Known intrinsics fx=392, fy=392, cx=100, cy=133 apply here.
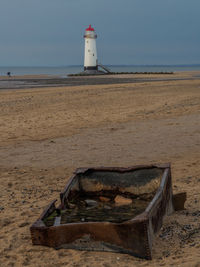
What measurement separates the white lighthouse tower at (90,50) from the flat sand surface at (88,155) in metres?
48.5

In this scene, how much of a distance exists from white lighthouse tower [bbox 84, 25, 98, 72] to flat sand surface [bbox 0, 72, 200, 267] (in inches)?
1911

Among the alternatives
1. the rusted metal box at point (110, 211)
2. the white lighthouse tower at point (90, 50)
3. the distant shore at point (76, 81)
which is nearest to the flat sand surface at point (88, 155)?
the rusted metal box at point (110, 211)

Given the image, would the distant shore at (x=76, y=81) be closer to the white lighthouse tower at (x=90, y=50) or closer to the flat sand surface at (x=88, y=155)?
the flat sand surface at (x=88, y=155)

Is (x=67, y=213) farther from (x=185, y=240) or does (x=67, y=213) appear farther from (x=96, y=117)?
(x=96, y=117)

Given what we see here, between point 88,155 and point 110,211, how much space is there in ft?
13.3

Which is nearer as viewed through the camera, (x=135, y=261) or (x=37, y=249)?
(x=135, y=261)

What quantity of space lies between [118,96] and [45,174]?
49.0 ft

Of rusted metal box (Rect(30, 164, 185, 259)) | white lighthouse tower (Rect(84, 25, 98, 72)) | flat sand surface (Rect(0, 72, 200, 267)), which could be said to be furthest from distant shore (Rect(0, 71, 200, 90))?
rusted metal box (Rect(30, 164, 185, 259))

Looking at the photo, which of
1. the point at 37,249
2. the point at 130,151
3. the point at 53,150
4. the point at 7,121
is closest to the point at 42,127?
the point at 7,121

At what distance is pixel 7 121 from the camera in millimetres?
14922

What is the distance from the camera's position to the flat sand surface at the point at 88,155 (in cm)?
455

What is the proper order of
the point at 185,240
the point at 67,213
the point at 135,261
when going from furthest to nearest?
1. the point at 67,213
2. the point at 185,240
3. the point at 135,261

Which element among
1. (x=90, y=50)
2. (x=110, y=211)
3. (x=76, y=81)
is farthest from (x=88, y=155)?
(x=90, y=50)

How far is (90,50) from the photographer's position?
67.4 m
